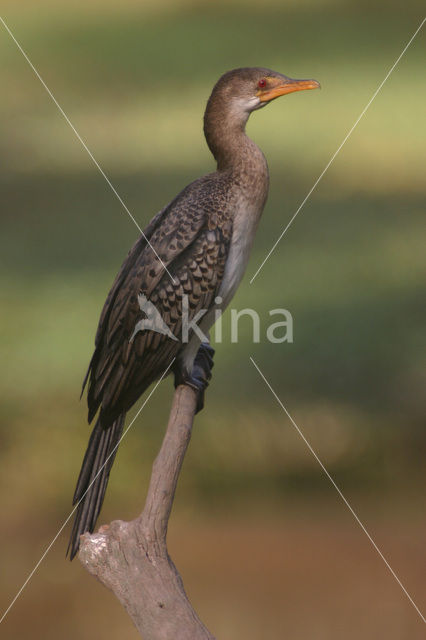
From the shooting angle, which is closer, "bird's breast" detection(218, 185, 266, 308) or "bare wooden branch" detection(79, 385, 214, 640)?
"bare wooden branch" detection(79, 385, 214, 640)

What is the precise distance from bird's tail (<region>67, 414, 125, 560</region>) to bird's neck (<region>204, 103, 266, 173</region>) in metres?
0.63

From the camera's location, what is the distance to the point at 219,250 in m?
2.14

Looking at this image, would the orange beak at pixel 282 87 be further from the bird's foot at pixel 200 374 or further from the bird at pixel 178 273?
the bird's foot at pixel 200 374

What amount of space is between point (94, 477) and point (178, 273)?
0.49 m

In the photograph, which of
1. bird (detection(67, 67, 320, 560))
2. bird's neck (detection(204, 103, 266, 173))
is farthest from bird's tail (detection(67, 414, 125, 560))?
bird's neck (detection(204, 103, 266, 173))

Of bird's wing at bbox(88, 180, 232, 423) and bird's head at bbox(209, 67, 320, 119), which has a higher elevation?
bird's head at bbox(209, 67, 320, 119)

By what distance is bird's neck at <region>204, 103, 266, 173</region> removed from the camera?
7.13 feet

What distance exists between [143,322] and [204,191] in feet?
1.09

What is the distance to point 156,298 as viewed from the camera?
212cm

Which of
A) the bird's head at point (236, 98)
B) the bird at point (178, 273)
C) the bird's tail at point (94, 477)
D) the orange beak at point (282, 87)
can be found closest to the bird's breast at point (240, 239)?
the bird at point (178, 273)

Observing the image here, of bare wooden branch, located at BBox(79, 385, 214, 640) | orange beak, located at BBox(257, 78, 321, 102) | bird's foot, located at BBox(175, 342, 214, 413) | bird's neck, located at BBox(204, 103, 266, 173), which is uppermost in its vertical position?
orange beak, located at BBox(257, 78, 321, 102)

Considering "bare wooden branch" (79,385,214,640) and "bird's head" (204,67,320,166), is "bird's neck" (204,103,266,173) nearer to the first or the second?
"bird's head" (204,67,320,166)

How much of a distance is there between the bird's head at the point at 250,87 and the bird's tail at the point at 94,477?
75 centimetres

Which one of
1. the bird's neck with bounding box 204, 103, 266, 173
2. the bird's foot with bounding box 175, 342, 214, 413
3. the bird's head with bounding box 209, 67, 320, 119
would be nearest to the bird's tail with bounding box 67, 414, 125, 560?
the bird's foot with bounding box 175, 342, 214, 413
